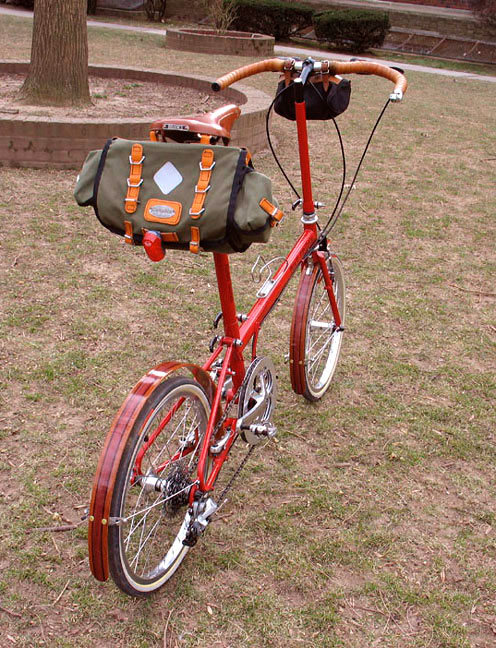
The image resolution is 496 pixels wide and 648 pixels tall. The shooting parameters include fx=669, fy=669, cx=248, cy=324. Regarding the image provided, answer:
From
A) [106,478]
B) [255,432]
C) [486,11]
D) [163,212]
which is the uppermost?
[486,11]

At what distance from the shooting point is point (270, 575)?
97.6 inches

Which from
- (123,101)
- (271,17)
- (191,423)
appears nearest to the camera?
(191,423)

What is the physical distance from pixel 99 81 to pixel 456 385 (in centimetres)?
733

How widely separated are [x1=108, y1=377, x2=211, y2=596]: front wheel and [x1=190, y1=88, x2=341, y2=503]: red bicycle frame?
9 cm

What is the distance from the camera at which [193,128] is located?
197 centimetres

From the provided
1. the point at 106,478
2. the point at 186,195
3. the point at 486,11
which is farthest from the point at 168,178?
the point at 486,11

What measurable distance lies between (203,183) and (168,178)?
0.38 ft

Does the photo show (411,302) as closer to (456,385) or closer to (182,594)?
(456,385)

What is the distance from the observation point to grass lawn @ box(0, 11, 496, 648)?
232cm

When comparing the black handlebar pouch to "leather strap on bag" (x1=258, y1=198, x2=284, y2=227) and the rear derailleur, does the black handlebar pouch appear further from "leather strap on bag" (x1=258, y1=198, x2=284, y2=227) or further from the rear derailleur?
the rear derailleur

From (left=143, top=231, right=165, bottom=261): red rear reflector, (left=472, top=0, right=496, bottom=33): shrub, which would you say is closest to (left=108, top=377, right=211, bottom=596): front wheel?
(left=143, top=231, right=165, bottom=261): red rear reflector

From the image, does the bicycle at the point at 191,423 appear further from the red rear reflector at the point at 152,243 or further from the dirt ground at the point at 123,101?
the dirt ground at the point at 123,101

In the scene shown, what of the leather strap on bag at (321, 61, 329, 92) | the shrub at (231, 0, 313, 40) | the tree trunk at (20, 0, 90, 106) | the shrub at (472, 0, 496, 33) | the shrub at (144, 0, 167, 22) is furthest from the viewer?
the shrub at (144, 0, 167, 22)

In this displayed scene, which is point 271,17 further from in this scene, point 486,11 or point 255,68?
point 255,68
